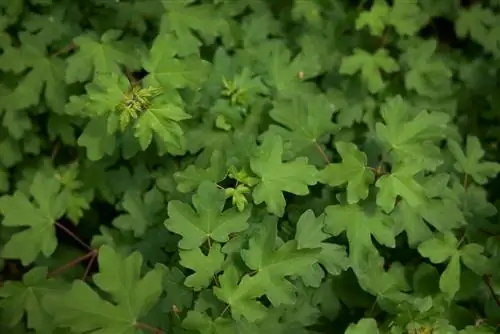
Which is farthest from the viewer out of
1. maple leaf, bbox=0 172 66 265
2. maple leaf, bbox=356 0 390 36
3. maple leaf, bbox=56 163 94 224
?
maple leaf, bbox=356 0 390 36

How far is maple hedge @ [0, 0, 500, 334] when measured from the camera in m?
1.77

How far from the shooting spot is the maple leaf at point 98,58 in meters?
2.17

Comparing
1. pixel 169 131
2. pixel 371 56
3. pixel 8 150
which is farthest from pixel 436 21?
pixel 8 150

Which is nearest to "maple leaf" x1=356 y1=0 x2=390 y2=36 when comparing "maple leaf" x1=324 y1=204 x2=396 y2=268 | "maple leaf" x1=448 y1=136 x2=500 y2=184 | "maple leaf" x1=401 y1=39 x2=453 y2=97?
"maple leaf" x1=401 y1=39 x2=453 y2=97

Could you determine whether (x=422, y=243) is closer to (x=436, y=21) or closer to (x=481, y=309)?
(x=481, y=309)

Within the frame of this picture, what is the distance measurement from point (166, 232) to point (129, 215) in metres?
0.15

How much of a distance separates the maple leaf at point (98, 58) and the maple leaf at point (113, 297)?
2.35 feet

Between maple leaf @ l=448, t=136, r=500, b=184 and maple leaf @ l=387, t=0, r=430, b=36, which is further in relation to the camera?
maple leaf @ l=387, t=0, r=430, b=36

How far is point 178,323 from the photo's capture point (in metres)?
1.77

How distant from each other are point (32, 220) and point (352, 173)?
1.03m

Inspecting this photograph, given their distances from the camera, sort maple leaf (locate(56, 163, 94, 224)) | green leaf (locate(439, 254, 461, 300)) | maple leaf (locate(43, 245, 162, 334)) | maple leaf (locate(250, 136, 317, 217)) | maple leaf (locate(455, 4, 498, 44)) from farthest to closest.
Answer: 1. maple leaf (locate(455, 4, 498, 44))
2. maple leaf (locate(56, 163, 94, 224))
3. green leaf (locate(439, 254, 461, 300))
4. maple leaf (locate(250, 136, 317, 217))
5. maple leaf (locate(43, 245, 162, 334))

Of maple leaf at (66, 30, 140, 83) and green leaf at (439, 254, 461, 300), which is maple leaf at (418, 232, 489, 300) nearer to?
green leaf at (439, 254, 461, 300)

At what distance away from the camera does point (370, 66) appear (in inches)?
94.2

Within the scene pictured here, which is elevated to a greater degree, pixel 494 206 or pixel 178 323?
pixel 494 206
